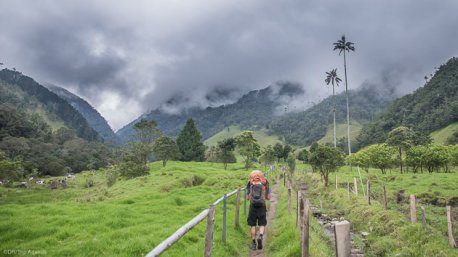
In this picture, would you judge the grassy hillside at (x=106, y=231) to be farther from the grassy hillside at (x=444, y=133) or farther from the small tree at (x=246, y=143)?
the grassy hillside at (x=444, y=133)

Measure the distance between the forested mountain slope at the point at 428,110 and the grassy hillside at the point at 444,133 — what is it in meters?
3.71

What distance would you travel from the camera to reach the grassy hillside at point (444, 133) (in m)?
137

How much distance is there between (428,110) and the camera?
6732 inches

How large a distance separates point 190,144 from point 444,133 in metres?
110

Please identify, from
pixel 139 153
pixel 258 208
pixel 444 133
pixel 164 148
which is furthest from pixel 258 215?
pixel 444 133

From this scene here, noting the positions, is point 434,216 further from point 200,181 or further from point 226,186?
point 200,181

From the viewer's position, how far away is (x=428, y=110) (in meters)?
171

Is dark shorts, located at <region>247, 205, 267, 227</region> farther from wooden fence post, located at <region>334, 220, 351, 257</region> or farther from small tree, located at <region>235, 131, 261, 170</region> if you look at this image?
small tree, located at <region>235, 131, 261, 170</region>

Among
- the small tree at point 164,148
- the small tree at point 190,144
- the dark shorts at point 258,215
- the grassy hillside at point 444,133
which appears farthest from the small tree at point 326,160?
the grassy hillside at point 444,133

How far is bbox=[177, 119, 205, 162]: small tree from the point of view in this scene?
11406 cm

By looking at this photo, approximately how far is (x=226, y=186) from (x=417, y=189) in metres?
19.9

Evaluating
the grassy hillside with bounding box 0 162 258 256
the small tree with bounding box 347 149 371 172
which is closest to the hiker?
the grassy hillside with bounding box 0 162 258 256

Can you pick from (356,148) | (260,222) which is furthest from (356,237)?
(356,148)

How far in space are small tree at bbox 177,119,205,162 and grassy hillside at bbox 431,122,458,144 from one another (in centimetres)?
→ 9502
